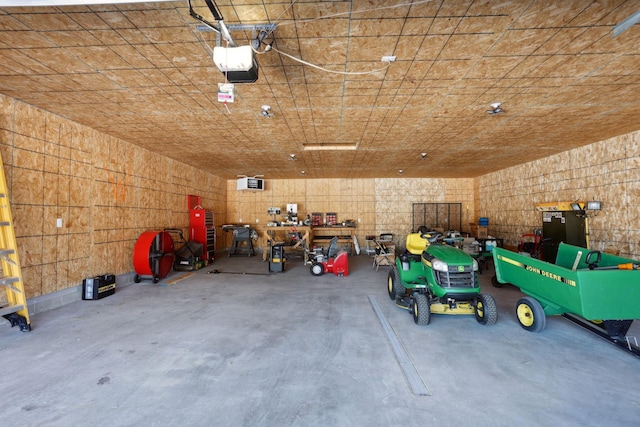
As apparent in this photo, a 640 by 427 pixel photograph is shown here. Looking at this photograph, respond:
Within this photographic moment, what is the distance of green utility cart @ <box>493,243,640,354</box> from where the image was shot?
101 inches

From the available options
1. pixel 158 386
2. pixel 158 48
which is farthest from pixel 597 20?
pixel 158 386

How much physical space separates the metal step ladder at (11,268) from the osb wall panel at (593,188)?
10102mm

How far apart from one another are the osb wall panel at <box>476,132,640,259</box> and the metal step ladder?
1010cm

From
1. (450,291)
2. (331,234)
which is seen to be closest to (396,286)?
(450,291)

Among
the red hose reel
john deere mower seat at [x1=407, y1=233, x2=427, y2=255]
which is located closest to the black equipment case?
the red hose reel

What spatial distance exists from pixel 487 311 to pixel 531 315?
20.7 inches

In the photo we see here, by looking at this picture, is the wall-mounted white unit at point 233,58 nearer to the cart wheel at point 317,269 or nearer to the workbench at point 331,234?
the cart wheel at point 317,269

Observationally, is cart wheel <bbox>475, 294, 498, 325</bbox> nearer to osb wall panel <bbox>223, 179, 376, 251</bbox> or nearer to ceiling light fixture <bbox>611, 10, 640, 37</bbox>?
→ ceiling light fixture <bbox>611, 10, 640, 37</bbox>

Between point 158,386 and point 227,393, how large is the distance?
657mm

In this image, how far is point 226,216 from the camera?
11.1m


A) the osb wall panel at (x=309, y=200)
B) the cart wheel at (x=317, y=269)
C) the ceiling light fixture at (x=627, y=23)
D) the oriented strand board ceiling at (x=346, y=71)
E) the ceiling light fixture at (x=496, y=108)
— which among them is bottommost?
the cart wheel at (x=317, y=269)

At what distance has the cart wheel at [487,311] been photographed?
134 inches

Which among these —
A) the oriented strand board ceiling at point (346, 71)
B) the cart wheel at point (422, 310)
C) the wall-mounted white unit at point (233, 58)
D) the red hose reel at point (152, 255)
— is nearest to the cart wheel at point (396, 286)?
the cart wheel at point (422, 310)

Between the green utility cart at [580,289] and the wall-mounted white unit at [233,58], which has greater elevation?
the wall-mounted white unit at [233,58]
